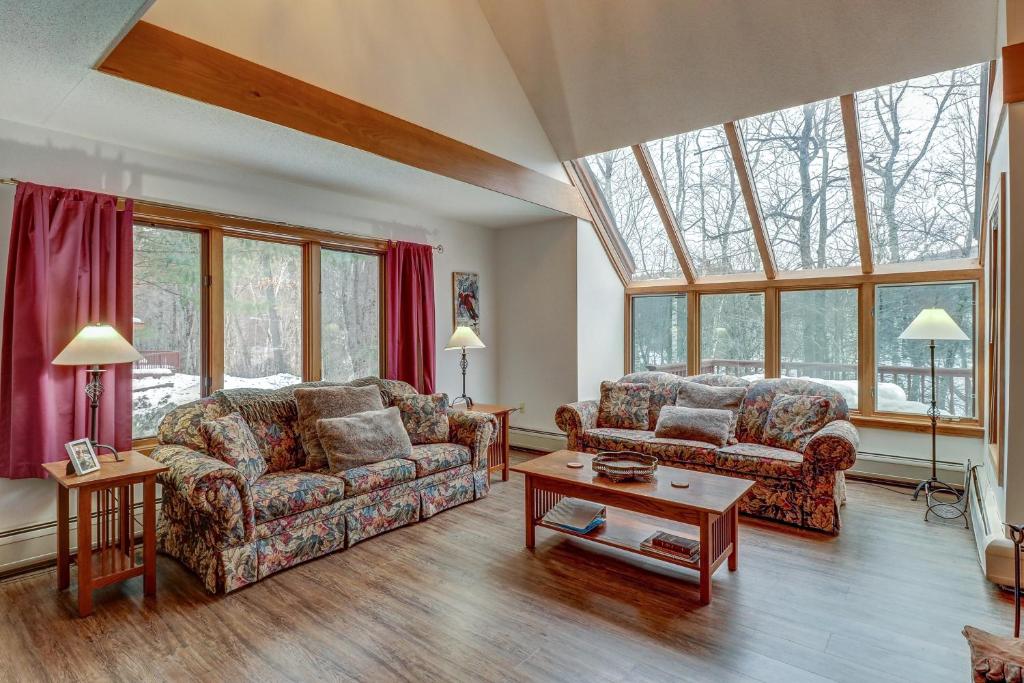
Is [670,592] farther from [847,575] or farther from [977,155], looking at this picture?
[977,155]

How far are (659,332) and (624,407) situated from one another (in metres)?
1.44

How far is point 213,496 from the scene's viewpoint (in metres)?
2.64

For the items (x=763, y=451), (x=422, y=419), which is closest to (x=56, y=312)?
(x=422, y=419)

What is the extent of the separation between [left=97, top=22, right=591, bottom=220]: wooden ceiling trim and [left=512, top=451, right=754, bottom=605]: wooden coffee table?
2291mm

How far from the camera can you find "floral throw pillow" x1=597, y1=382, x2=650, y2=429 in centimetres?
482

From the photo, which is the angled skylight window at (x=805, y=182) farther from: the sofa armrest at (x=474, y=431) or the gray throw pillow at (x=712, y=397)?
the sofa armrest at (x=474, y=431)

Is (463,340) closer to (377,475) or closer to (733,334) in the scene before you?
(377,475)

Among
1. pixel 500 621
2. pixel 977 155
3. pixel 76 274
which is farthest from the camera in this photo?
pixel 977 155

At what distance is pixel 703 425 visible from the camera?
422cm

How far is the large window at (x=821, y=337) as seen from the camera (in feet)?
15.9

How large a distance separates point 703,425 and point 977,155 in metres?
2.71

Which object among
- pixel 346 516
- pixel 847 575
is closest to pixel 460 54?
pixel 346 516

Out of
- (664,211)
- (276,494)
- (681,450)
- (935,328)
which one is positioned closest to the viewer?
(276,494)

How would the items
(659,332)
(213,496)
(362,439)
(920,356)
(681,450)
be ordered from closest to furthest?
1. (213,496)
2. (362,439)
3. (681,450)
4. (920,356)
5. (659,332)
